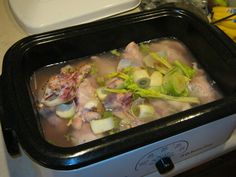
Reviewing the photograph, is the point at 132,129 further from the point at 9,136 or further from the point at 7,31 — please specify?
the point at 7,31

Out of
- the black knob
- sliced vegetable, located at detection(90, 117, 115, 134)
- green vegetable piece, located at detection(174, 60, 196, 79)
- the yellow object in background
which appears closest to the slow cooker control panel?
the black knob

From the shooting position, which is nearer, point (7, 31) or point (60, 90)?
point (60, 90)

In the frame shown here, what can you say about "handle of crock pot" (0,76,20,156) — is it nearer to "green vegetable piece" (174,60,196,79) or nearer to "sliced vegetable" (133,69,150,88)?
"sliced vegetable" (133,69,150,88)

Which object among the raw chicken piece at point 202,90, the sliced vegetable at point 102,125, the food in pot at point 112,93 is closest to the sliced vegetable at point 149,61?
A: the food in pot at point 112,93

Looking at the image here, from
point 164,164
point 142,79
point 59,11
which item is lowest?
point 164,164

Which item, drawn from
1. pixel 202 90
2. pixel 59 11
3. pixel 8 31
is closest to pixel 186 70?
pixel 202 90

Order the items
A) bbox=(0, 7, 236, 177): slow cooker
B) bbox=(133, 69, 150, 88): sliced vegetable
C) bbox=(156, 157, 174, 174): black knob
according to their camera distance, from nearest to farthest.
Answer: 1. bbox=(0, 7, 236, 177): slow cooker
2. bbox=(156, 157, 174, 174): black knob
3. bbox=(133, 69, 150, 88): sliced vegetable

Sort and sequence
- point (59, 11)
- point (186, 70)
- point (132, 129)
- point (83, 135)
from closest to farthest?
point (132, 129) → point (83, 135) → point (186, 70) → point (59, 11)
